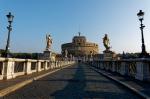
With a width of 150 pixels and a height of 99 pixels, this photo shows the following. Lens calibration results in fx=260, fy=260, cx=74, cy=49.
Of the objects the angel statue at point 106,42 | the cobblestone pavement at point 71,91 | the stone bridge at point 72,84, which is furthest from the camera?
the angel statue at point 106,42

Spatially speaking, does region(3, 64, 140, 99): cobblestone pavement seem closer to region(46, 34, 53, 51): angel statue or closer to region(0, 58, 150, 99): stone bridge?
region(0, 58, 150, 99): stone bridge

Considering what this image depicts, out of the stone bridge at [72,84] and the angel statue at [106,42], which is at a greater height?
the angel statue at [106,42]

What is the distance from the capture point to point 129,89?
1167 centimetres

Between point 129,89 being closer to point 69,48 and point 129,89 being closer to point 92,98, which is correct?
point 92,98

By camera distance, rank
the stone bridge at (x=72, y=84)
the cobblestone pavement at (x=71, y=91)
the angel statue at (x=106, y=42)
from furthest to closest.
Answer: the angel statue at (x=106, y=42)
the stone bridge at (x=72, y=84)
the cobblestone pavement at (x=71, y=91)

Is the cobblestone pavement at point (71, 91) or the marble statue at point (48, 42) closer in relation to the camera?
the cobblestone pavement at point (71, 91)

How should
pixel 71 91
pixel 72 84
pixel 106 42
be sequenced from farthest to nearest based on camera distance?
pixel 106 42 < pixel 72 84 < pixel 71 91

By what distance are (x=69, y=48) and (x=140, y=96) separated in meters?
184

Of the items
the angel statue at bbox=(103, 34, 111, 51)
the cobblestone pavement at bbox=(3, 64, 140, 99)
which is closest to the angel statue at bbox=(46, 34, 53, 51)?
the angel statue at bbox=(103, 34, 111, 51)

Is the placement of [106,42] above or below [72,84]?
above

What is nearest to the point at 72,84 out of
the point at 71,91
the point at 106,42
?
the point at 71,91

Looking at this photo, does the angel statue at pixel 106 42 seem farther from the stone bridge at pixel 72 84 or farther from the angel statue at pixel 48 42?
the stone bridge at pixel 72 84

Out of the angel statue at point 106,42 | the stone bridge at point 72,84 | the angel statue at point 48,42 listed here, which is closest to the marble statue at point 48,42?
the angel statue at point 48,42

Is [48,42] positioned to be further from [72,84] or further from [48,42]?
[72,84]
